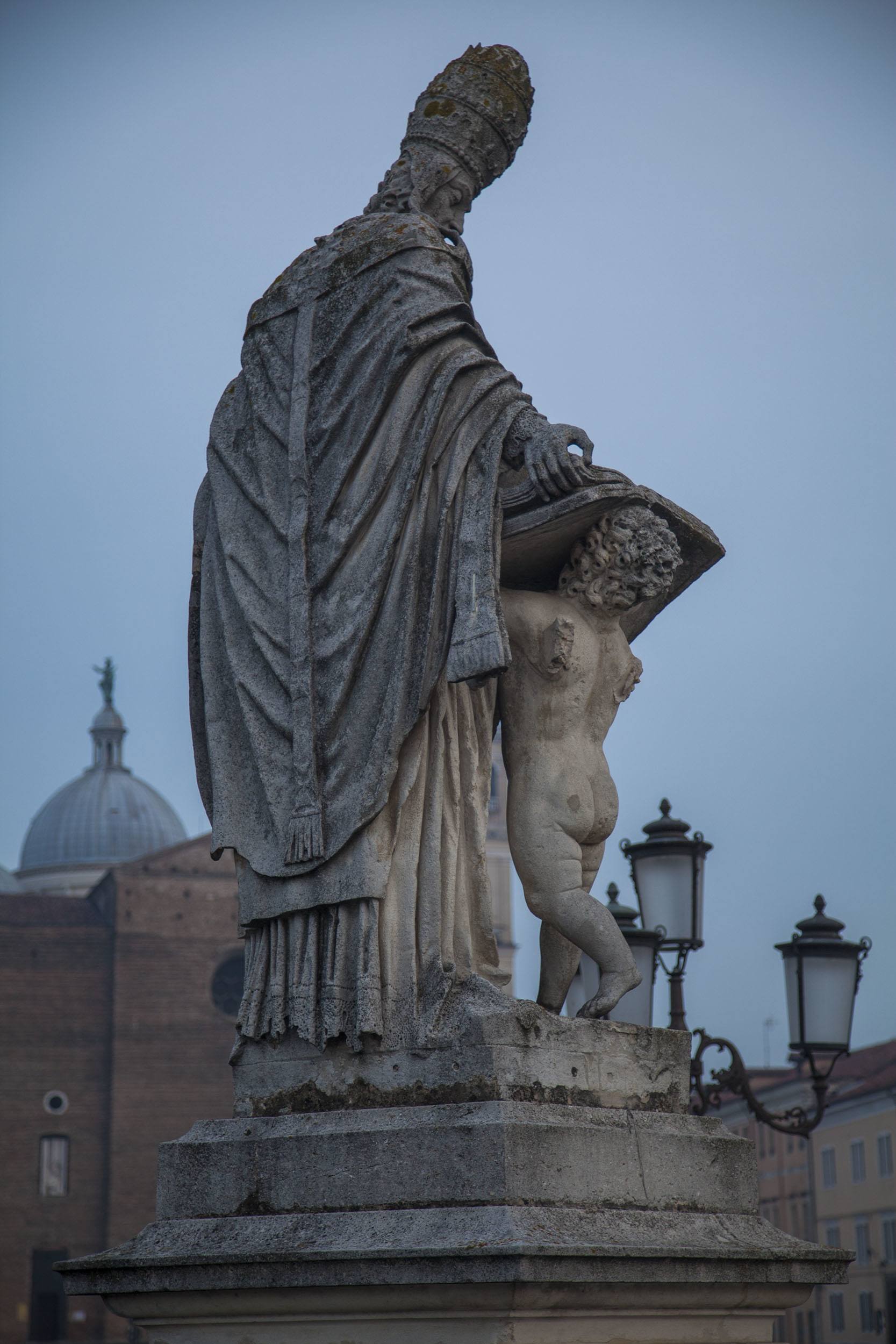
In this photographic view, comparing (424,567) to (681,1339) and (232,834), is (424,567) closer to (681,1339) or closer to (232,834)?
(232,834)

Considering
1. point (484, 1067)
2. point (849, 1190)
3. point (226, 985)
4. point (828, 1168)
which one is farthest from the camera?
point (226, 985)

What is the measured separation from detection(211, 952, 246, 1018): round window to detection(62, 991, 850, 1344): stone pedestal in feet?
168

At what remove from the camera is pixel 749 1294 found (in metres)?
3.77

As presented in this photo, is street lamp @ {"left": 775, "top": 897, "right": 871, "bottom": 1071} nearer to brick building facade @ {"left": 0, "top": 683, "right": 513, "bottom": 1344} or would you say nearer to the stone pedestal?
the stone pedestal

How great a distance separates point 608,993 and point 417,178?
2066 mm

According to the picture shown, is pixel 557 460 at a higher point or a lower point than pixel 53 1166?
lower

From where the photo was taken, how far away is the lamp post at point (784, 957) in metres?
8.49

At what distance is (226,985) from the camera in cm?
5472

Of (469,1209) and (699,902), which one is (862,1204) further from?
(469,1209)

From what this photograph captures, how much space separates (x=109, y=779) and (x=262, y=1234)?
68.6 m

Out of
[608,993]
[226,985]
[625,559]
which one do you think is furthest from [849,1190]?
[625,559]

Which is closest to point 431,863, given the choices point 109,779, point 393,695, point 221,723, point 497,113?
point 393,695

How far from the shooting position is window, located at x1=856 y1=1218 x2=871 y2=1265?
145 feet

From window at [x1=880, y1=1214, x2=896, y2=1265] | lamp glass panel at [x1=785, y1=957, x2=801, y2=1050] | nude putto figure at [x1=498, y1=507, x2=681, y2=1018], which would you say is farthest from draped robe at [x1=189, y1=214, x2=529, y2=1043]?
window at [x1=880, y1=1214, x2=896, y2=1265]
